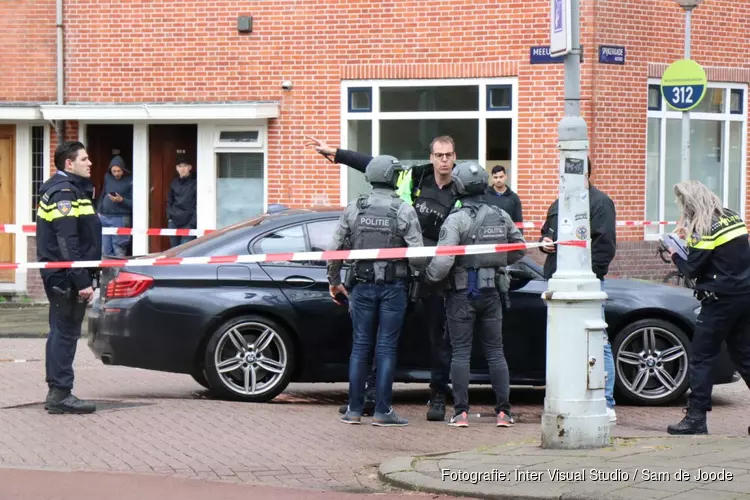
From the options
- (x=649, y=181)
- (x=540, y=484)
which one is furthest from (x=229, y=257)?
(x=649, y=181)

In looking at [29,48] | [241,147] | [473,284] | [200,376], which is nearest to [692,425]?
[473,284]

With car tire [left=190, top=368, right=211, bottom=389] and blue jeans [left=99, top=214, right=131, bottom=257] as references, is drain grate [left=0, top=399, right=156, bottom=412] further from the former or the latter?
blue jeans [left=99, top=214, right=131, bottom=257]

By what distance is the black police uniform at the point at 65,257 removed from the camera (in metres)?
9.54

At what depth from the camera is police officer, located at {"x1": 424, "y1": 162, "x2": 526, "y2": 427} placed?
366 inches

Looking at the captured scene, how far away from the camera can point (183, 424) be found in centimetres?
924

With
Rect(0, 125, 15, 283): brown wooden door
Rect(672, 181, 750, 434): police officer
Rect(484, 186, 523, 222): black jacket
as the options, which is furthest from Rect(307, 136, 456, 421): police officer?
Rect(0, 125, 15, 283): brown wooden door

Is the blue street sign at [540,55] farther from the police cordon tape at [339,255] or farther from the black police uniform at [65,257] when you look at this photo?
the black police uniform at [65,257]

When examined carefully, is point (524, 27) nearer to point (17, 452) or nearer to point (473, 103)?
point (473, 103)

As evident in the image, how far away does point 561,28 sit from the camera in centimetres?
827

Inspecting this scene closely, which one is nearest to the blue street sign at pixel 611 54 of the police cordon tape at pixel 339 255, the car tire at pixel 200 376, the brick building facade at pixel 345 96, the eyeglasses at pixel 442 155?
the brick building facade at pixel 345 96

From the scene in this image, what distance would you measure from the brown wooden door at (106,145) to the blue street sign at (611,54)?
23.4ft

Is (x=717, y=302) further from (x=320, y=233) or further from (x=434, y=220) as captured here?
(x=320, y=233)

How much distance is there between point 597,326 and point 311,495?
2.17 m

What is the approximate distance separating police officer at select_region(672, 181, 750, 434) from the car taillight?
4153mm
